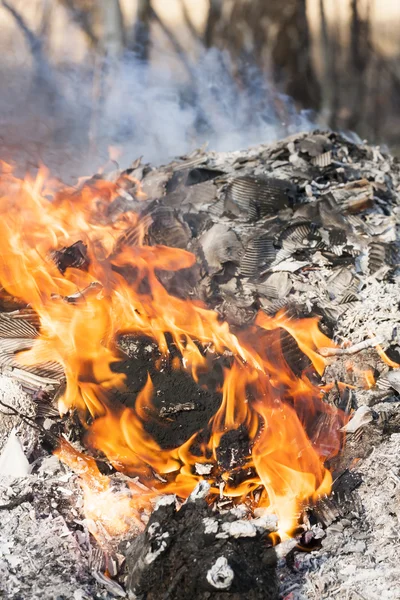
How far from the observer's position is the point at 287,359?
328cm

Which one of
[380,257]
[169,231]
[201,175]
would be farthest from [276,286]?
[201,175]

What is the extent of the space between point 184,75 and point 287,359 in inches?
206

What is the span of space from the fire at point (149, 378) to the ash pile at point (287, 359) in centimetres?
9

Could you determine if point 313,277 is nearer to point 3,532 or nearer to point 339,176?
point 339,176

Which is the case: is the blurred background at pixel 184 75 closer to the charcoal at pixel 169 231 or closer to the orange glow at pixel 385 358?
the charcoal at pixel 169 231

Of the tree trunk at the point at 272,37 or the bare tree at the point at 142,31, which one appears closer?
the bare tree at the point at 142,31

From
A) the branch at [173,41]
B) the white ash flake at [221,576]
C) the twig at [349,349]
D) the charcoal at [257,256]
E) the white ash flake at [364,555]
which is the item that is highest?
the branch at [173,41]

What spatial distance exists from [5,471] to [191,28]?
21.7 feet

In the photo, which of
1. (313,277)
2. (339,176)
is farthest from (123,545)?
(339,176)

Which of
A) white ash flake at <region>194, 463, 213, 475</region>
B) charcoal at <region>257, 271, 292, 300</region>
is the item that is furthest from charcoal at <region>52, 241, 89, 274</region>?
white ash flake at <region>194, 463, 213, 475</region>

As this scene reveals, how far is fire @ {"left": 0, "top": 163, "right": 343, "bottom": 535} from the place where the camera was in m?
2.85

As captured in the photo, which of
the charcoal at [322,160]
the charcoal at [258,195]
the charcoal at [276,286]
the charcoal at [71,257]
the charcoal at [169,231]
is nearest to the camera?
the charcoal at [276,286]

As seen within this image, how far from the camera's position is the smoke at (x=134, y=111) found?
636 centimetres

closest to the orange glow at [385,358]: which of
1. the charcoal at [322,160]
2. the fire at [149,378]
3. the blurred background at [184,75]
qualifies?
the fire at [149,378]
